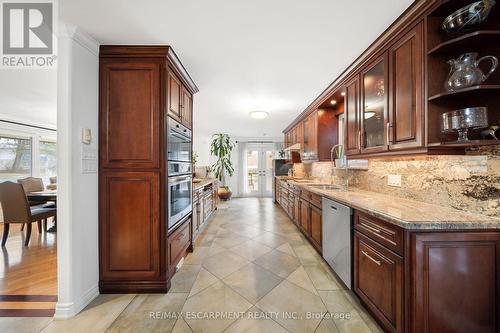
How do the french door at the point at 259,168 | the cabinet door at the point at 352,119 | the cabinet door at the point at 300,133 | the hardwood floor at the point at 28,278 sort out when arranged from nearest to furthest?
the hardwood floor at the point at 28,278 → the cabinet door at the point at 352,119 → the cabinet door at the point at 300,133 → the french door at the point at 259,168

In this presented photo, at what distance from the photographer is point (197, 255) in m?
2.91

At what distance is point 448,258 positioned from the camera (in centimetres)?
127

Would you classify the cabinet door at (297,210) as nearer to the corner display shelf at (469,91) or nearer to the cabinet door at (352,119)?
the cabinet door at (352,119)

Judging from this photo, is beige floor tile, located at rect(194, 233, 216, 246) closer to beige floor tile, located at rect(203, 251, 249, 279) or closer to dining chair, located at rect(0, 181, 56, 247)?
beige floor tile, located at rect(203, 251, 249, 279)

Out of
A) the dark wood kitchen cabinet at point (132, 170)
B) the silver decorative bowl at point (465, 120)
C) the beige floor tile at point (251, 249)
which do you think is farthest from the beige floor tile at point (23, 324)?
the silver decorative bowl at point (465, 120)

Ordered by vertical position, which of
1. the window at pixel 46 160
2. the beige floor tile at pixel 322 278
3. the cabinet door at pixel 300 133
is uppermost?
the cabinet door at pixel 300 133

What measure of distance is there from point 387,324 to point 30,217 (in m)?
4.85

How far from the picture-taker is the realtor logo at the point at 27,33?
1.55 metres

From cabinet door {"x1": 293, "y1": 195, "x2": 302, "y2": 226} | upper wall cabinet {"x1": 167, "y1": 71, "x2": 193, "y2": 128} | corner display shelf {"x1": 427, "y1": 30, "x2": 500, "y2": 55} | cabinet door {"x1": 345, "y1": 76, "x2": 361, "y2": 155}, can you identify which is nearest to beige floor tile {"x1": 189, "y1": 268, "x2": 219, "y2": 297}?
upper wall cabinet {"x1": 167, "y1": 71, "x2": 193, "y2": 128}

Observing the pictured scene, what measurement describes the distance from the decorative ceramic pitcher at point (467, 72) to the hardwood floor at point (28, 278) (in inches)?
147

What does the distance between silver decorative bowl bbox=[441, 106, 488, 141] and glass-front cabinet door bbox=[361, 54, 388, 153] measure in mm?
517

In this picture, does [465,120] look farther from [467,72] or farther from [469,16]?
[469,16]

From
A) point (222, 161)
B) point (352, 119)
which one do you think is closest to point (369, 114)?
point (352, 119)

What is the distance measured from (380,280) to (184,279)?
197 centimetres
